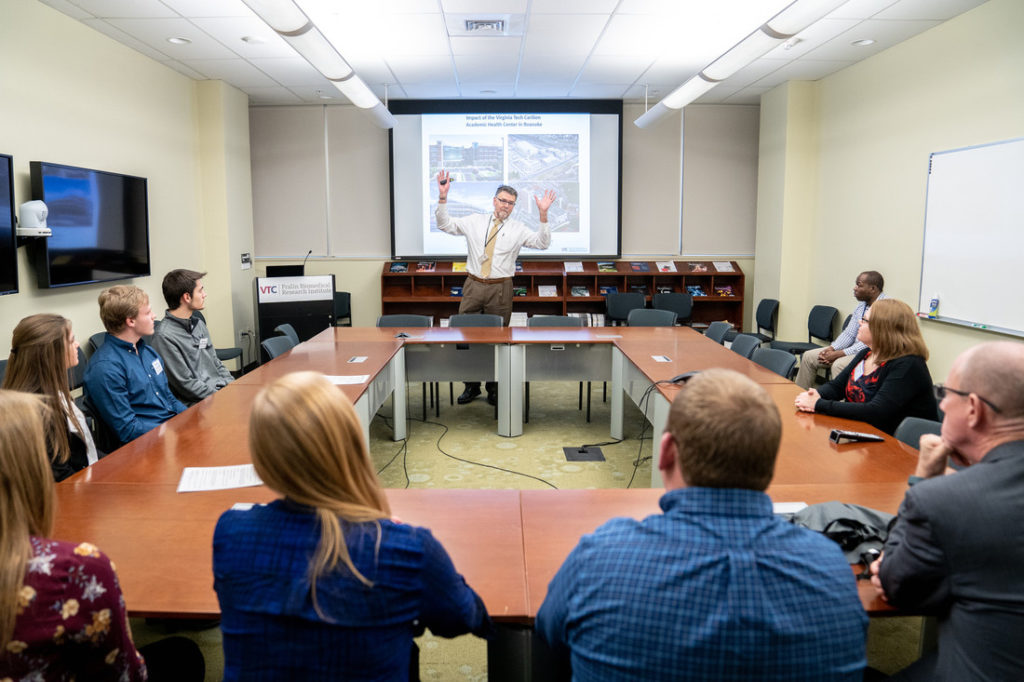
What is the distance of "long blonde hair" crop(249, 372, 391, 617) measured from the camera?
117 centimetres

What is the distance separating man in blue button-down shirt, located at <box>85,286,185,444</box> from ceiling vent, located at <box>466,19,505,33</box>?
3.40 m

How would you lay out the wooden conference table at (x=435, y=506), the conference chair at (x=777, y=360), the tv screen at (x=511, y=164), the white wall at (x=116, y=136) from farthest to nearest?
the tv screen at (x=511, y=164), the white wall at (x=116, y=136), the conference chair at (x=777, y=360), the wooden conference table at (x=435, y=506)

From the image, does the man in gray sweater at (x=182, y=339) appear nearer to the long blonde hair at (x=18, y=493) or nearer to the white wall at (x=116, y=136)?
the white wall at (x=116, y=136)

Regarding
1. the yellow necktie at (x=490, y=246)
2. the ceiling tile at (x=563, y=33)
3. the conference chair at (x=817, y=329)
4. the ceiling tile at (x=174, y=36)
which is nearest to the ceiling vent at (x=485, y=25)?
the ceiling tile at (x=563, y=33)

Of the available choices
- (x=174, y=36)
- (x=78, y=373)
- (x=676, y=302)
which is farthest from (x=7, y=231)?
(x=676, y=302)

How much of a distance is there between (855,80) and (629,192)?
2846mm

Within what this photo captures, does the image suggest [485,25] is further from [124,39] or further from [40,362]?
[40,362]

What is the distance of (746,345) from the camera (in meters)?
5.12

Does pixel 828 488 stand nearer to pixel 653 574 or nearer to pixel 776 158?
pixel 653 574

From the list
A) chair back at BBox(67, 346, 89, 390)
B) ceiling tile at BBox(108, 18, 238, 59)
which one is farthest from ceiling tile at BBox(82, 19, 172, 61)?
chair back at BBox(67, 346, 89, 390)

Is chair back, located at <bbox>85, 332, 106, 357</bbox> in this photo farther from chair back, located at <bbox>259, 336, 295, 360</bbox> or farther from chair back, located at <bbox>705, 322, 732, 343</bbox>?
chair back, located at <bbox>705, 322, 732, 343</bbox>

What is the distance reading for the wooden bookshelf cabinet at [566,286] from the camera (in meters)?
8.46

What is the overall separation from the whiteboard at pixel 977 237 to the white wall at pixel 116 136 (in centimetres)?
661

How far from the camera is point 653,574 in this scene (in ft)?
3.59
